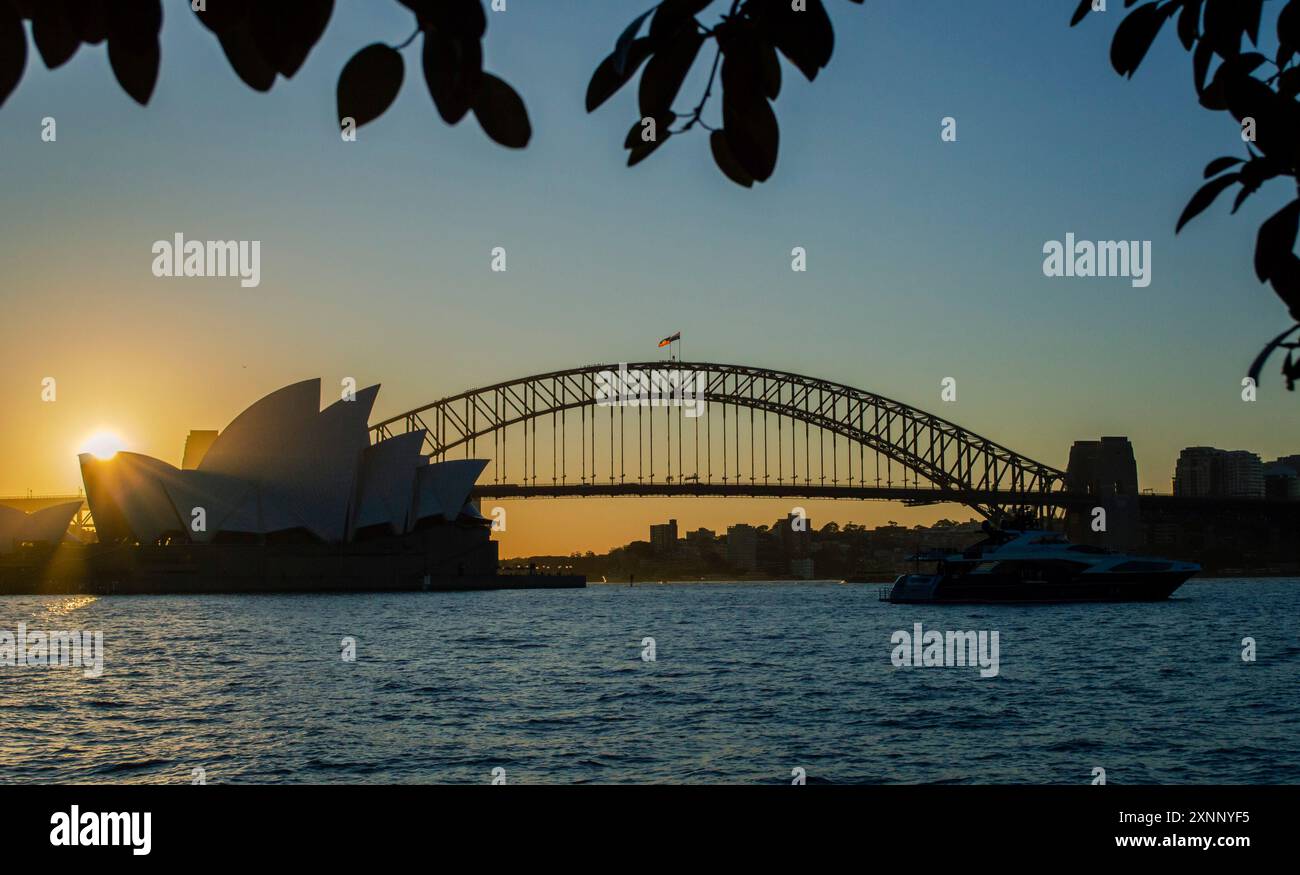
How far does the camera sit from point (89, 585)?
268ft

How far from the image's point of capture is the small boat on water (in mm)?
54031

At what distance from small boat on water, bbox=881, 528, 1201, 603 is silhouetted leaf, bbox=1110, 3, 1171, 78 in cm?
5245

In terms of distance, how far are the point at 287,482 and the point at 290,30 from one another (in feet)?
249

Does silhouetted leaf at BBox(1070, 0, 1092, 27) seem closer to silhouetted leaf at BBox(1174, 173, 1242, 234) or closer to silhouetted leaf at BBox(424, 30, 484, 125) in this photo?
silhouetted leaf at BBox(1174, 173, 1242, 234)

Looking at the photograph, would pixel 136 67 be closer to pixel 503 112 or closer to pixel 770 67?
pixel 503 112

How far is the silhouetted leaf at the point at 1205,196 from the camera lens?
2637 mm

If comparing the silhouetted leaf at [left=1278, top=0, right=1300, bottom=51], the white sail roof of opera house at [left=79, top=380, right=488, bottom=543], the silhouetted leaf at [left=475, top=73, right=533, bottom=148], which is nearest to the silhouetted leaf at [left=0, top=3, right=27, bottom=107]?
the silhouetted leaf at [left=475, top=73, right=533, bottom=148]

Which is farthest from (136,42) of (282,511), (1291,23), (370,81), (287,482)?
(282,511)

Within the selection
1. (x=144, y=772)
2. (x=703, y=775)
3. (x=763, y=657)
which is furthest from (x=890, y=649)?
(x=144, y=772)

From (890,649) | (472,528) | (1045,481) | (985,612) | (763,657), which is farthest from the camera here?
(1045,481)

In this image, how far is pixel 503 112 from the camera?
1.85 metres
